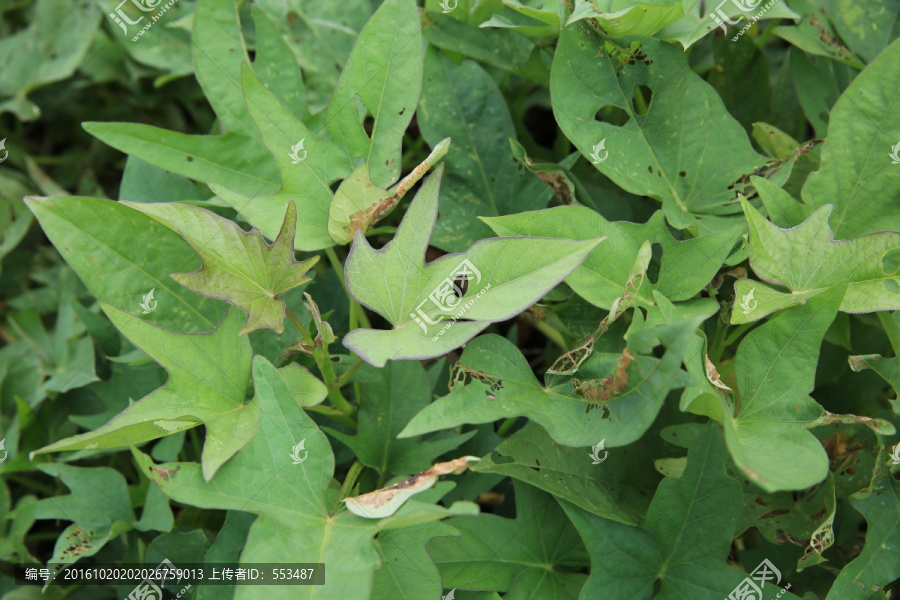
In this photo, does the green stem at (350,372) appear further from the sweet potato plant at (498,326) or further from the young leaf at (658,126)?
the young leaf at (658,126)

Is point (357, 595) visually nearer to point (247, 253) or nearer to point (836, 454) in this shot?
point (247, 253)

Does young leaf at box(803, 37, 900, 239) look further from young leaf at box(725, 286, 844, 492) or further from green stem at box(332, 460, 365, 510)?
green stem at box(332, 460, 365, 510)

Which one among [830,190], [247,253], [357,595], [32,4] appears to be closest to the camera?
[357,595]

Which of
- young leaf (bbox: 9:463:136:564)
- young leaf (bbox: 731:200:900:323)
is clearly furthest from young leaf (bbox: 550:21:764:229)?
young leaf (bbox: 9:463:136:564)

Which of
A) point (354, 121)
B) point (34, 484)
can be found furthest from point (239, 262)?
point (34, 484)

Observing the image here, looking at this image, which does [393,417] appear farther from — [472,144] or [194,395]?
[472,144]

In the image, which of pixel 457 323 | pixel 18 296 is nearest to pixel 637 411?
pixel 457 323

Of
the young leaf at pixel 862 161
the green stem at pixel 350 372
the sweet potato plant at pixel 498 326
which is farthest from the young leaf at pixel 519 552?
the young leaf at pixel 862 161

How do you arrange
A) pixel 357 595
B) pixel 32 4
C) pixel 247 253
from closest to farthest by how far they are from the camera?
pixel 357 595, pixel 247 253, pixel 32 4
